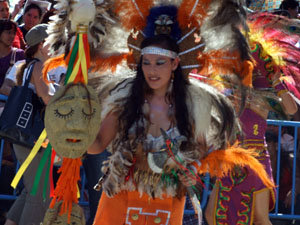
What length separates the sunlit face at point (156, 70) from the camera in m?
4.33

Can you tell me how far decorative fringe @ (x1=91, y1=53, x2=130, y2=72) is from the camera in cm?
444

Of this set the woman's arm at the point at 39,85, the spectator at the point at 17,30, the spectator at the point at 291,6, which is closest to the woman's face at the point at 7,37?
the spectator at the point at 17,30

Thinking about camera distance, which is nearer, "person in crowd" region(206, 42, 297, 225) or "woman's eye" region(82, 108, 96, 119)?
"woman's eye" region(82, 108, 96, 119)

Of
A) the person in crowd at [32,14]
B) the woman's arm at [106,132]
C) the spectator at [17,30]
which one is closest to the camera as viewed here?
the woman's arm at [106,132]

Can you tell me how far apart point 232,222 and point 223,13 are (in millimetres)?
2058

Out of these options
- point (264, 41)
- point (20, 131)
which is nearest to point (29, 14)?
point (20, 131)

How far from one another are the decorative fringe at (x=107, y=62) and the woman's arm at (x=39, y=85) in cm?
82

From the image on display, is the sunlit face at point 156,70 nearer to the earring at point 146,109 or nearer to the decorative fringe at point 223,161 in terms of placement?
the earring at point 146,109

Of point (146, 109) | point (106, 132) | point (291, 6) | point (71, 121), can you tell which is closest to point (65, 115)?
point (71, 121)

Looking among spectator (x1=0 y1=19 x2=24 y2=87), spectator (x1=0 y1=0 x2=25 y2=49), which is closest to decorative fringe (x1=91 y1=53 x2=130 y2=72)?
spectator (x1=0 y1=19 x2=24 y2=87)

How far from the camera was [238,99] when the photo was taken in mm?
4656

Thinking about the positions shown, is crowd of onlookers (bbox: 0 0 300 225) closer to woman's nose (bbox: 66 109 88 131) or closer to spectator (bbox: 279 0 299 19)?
spectator (bbox: 279 0 299 19)

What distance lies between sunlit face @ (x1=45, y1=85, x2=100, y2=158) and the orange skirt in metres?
0.76

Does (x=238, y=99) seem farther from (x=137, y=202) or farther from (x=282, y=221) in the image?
(x=282, y=221)
